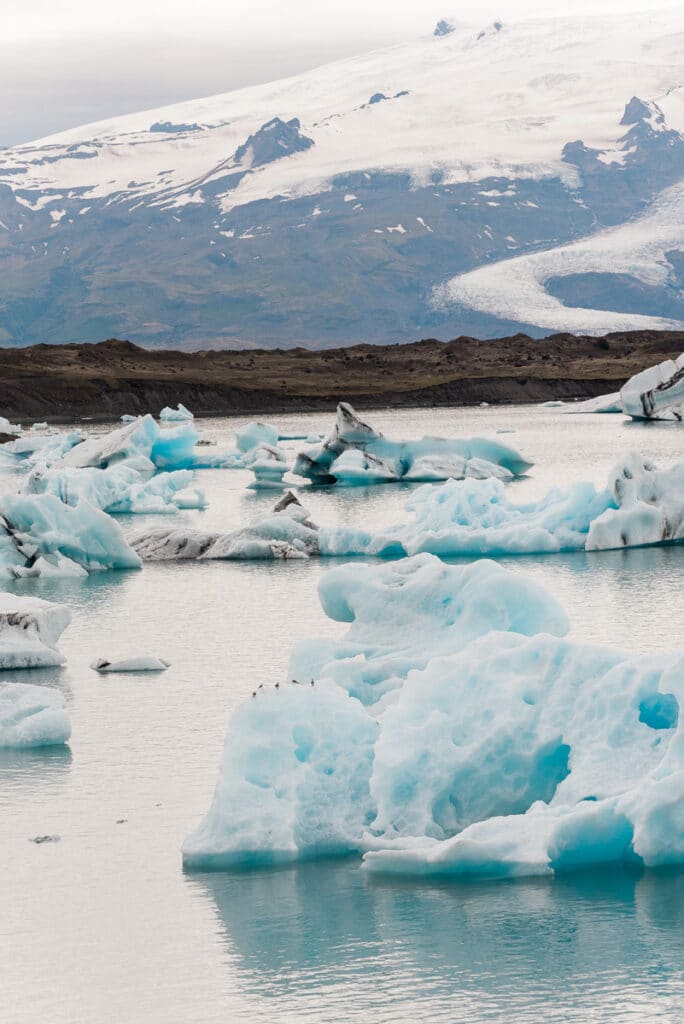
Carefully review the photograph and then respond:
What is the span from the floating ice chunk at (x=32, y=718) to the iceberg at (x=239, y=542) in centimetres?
1201

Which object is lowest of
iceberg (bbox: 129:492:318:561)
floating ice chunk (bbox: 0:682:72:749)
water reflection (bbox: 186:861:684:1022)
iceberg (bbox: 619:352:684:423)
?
iceberg (bbox: 619:352:684:423)

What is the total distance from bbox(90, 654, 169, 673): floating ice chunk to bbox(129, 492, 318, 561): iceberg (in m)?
8.54

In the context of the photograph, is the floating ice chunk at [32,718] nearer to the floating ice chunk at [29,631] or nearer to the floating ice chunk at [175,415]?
the floating ice chunk at [29,631]

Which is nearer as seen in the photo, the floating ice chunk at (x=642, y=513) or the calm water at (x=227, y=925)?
the calm water at (x=227, y=925)

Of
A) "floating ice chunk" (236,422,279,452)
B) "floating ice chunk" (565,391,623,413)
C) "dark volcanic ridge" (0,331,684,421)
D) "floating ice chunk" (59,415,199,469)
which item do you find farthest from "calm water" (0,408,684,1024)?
"dark volcanic ridge" (0,331,684,421)

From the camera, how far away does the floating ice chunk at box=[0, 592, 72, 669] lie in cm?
1653

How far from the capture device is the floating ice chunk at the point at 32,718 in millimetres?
13570

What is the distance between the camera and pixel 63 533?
961 inches

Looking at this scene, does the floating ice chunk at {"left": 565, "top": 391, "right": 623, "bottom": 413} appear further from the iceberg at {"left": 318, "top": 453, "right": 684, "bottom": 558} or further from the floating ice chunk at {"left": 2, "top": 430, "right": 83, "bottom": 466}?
the iceberg at {"left": 318, "top": 453, "right": 684, "bottom": 558}

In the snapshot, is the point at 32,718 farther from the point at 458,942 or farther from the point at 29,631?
the point at 458,942

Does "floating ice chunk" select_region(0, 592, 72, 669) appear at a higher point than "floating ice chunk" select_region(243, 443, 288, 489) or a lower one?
higher

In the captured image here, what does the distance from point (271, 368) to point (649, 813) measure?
293ft

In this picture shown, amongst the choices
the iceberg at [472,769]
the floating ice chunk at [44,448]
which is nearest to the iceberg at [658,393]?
the floating ice chunk at [44,448]

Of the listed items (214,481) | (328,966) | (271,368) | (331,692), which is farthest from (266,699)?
(271,368)
